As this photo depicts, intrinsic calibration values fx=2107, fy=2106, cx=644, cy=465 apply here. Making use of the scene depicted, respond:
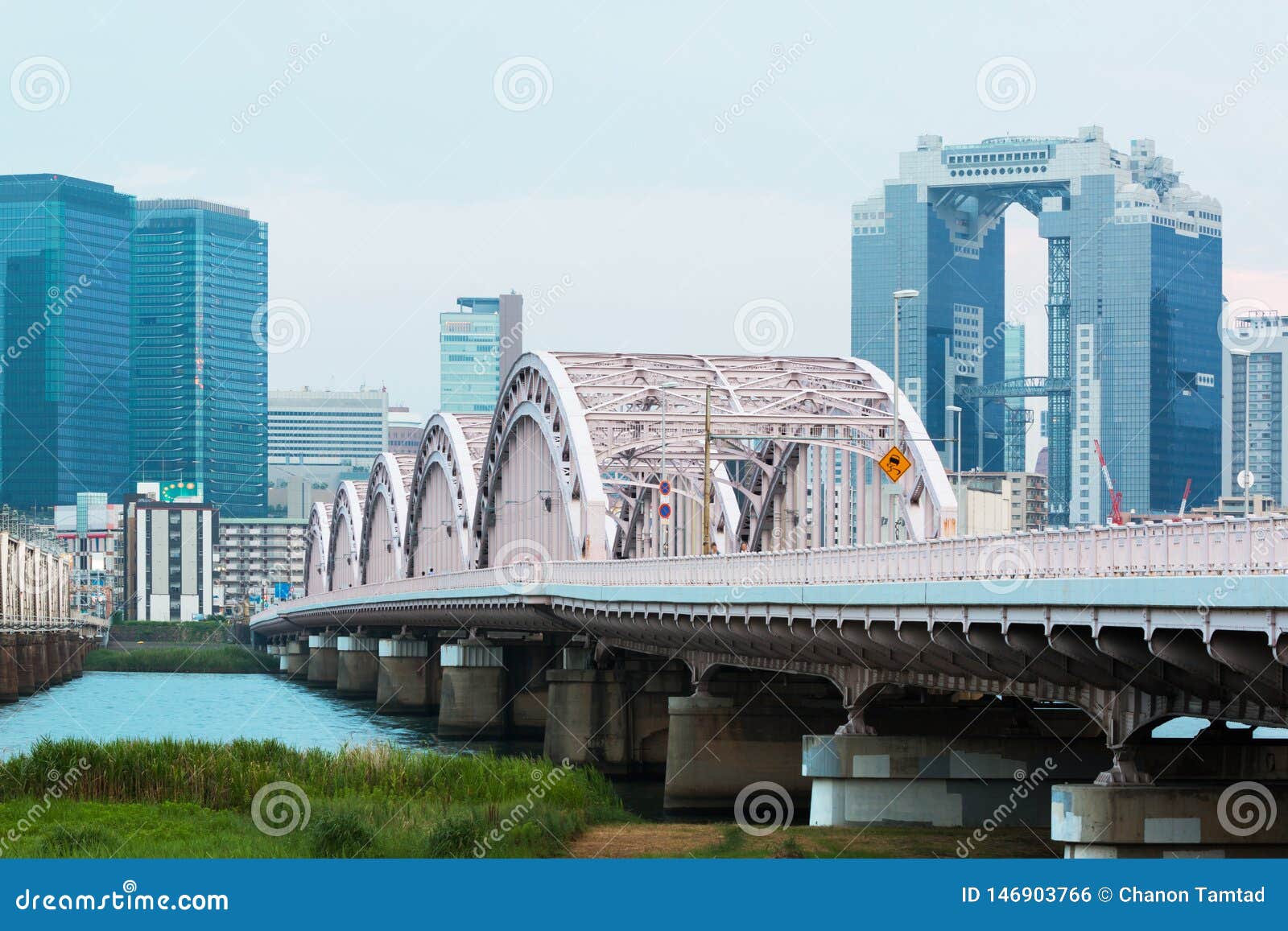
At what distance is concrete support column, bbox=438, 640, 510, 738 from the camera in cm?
9744

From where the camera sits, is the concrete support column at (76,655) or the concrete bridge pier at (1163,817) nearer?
the concrete bridge pier at (1163,817)

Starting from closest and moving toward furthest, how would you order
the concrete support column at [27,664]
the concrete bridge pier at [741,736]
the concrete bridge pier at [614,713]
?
the concrete bridge pier at [741,736] < the concrete bridge pier at [614,713] < the concrete support column at [27,664]

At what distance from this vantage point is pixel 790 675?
60344 millimetres

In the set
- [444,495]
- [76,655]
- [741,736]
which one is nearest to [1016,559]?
[741,736]

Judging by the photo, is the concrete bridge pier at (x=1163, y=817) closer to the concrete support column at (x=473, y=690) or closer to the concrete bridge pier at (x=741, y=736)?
the concrete bridge pier at (x=741, y=736)

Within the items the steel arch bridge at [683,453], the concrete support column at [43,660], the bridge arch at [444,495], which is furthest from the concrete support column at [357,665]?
the steel arch bridge at [683,453]

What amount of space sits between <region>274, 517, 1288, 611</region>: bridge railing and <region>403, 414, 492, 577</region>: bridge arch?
5667cm

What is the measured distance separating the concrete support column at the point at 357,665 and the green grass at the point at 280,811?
9102 centimetres

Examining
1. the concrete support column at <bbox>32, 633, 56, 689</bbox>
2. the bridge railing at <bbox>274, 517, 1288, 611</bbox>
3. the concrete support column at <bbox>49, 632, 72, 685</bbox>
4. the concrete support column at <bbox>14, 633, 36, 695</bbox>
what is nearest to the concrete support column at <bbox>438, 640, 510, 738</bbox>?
the bridge railing at <bbox>274, 517, 1288, 611</bbox>

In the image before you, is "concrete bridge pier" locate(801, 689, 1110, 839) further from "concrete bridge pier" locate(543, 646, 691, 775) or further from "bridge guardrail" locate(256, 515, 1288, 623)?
"concrete bridge pier" locate(543, 646, 691, 775)

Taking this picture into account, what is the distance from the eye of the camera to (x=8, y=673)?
124 m

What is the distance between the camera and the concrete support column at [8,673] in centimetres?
12275

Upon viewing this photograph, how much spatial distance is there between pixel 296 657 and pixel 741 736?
→ 129 m

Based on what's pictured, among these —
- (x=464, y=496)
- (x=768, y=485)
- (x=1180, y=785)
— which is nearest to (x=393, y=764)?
(x=1180, y=785)
